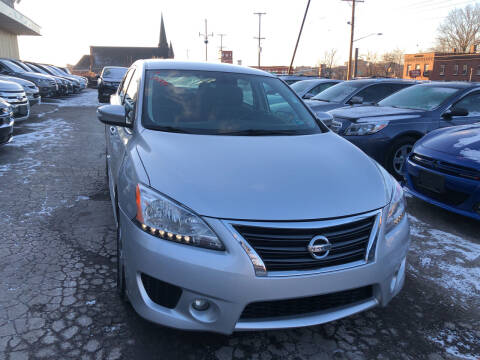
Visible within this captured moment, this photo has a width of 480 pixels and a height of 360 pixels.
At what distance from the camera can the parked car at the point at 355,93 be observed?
26.8ft

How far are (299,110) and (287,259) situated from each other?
186 centimetres

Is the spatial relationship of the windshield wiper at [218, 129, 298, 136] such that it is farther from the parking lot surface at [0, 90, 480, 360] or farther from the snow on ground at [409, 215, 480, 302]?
the snow on ground at [409, 215, 480, 302]

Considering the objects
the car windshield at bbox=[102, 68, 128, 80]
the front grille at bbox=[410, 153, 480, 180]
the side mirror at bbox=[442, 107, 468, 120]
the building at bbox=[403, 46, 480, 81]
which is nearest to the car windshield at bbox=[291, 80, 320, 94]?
the side mirror at bbox=[442, 107, 468, 120]

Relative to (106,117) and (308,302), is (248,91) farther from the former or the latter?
(308,302)

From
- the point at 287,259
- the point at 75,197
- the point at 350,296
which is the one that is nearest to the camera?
the point at 287,259

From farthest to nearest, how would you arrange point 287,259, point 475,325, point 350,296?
point 475,325
point 350,296
point 287,259

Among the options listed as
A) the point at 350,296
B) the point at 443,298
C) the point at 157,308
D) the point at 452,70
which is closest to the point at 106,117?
the point at 157,308

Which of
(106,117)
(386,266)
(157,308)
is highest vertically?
(106,117)

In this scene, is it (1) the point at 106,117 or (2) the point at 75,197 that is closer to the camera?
(1) the point at 106,117

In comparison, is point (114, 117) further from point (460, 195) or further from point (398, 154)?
point (398, 154)

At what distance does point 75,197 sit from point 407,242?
3.67 m

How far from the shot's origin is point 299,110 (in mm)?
3430

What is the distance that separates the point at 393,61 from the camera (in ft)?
277

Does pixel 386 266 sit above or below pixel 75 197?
above
